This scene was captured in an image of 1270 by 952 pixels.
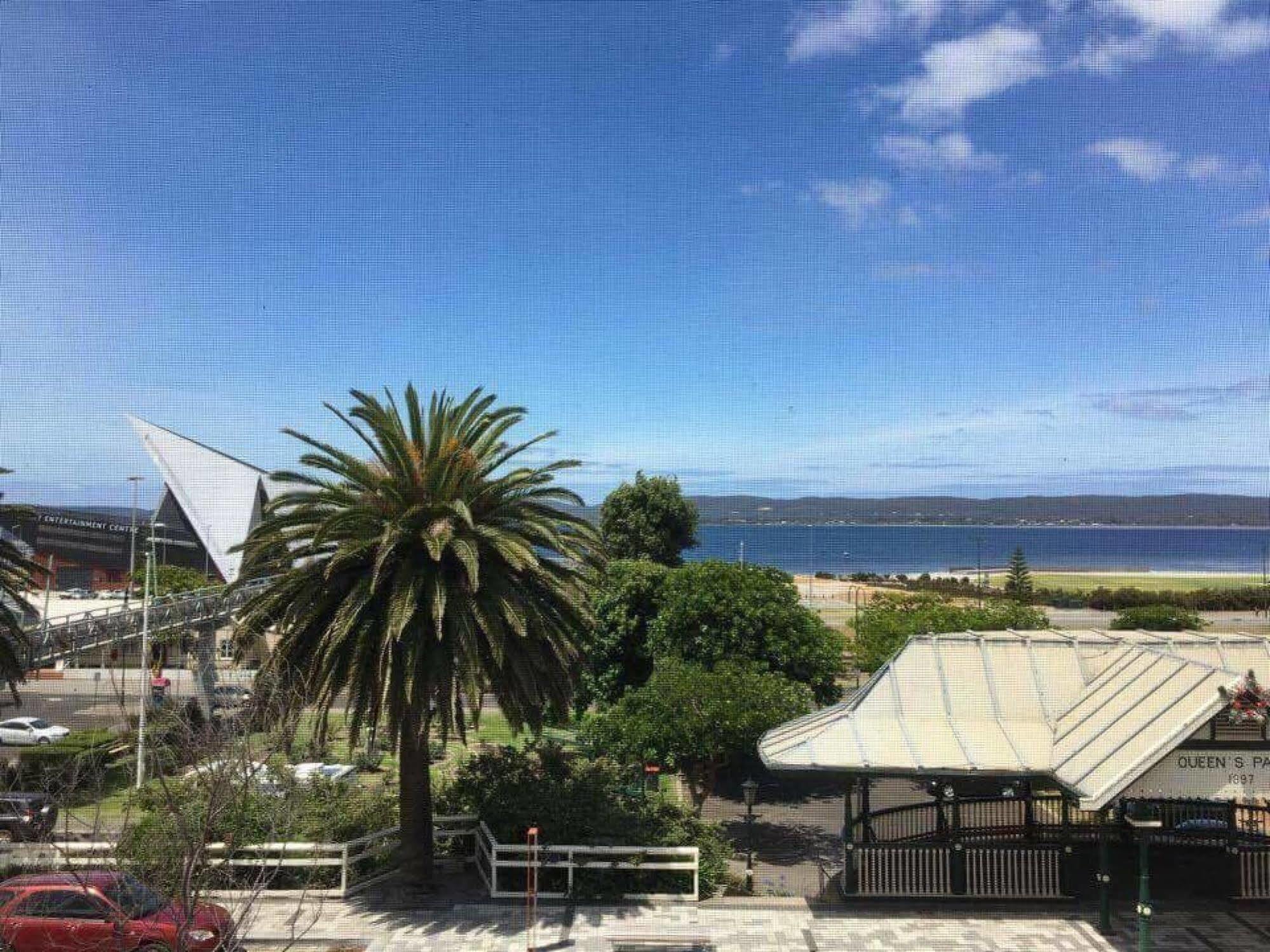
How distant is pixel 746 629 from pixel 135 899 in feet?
59.7

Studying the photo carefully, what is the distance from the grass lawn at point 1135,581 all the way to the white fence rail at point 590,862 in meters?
102

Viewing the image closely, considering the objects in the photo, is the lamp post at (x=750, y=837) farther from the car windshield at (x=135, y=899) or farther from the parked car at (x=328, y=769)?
the car windshield at (x=135, y=899)

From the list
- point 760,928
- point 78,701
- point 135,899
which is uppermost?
point 135,899

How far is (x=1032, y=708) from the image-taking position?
15.5 m

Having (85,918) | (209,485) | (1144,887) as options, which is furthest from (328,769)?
(209,485)

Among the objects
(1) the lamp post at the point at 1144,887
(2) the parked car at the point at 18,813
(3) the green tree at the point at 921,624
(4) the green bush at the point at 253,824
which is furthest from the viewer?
(3) the green tree at the point at 921,624

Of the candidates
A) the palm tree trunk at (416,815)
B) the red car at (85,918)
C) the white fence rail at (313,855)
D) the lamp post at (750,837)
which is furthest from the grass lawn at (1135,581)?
the red car at (85,918)

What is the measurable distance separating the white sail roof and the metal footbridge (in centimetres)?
3290

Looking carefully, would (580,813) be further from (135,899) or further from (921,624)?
(921,624)

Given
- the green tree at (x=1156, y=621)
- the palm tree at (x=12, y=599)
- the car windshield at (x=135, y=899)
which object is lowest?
the car windshield at (x=135, y=899)

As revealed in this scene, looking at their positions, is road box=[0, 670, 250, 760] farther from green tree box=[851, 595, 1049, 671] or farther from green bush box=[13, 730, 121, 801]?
green tree box=[851, 595, 1049, 671]

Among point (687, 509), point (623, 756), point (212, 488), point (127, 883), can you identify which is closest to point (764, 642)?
point (623, 756)

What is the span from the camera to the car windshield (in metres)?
11.8

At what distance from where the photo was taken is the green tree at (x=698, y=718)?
2108 centimetres
